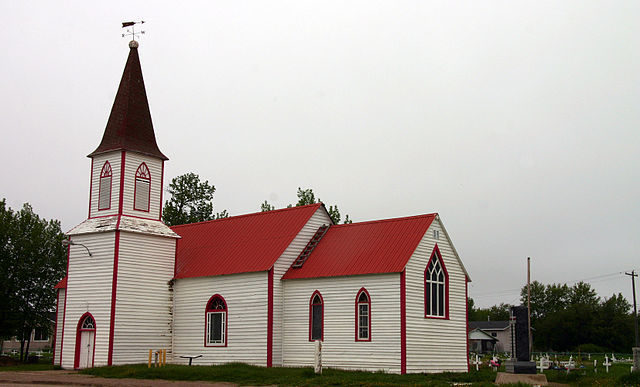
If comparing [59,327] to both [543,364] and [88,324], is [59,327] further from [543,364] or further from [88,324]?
[543,364]

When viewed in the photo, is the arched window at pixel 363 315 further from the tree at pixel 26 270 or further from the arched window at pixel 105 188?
the tree at pixel 26 270

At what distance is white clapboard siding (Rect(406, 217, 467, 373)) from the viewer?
31.8m

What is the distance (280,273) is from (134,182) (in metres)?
9.59

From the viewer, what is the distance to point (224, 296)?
37031 millimetres

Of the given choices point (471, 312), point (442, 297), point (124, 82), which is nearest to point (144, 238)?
point (124, 82)

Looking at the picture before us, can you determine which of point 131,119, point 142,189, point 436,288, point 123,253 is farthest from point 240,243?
point 436,288

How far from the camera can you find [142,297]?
3791cm

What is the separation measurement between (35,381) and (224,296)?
1051 centimetres

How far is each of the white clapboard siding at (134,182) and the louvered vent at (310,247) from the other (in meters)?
8.70

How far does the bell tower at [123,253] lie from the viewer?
36.7 metres

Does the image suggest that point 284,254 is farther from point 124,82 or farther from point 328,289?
point 124,82

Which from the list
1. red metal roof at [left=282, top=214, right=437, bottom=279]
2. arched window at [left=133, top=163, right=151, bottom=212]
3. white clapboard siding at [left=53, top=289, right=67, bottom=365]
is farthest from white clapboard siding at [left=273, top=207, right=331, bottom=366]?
white clapboard siding at [left=53, top=289, right=67, bottom=365]

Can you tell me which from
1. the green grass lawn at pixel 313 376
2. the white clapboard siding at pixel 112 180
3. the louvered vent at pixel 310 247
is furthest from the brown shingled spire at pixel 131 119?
the green grass lawn at pixel 313 376

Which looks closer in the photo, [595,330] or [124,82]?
[124,82]
